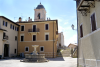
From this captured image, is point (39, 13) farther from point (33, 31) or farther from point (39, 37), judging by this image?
point (39, 37)

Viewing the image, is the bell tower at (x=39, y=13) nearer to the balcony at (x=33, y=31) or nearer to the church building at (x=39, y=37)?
the church building at (x=39, y=37)

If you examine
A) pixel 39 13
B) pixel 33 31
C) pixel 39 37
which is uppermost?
pixel 39 13

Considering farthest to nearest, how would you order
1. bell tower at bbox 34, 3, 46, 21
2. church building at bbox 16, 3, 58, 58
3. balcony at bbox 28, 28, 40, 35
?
bell tower at bbox 34, 3, 46, 21 → balcony at bbox 28, 28, 40, 35 → church building at bbox 16, 3, 58, 58

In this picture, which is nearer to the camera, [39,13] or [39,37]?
[39,37]

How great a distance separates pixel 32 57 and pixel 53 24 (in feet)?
40.0

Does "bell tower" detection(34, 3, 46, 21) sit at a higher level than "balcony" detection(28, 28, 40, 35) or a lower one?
higher

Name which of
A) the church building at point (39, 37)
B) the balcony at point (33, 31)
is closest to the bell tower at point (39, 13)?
the church building at point (39, 37)

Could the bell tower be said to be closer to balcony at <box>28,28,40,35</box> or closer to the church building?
the church building

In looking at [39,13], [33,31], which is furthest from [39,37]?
[39,13]

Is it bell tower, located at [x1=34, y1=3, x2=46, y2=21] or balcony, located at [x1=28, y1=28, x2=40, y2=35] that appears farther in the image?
bell tower, located at [x1=34, y1=3, x2=46, y2=21]

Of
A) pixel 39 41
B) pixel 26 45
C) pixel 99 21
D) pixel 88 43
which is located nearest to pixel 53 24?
pixel 39 41

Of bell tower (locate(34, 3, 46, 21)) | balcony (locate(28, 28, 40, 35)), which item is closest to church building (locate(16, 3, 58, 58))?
balcony (locate(28, 28, 40, 35))

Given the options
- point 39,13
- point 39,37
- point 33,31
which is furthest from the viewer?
point 39,13

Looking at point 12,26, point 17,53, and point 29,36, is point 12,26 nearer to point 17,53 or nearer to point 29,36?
point 29,36
